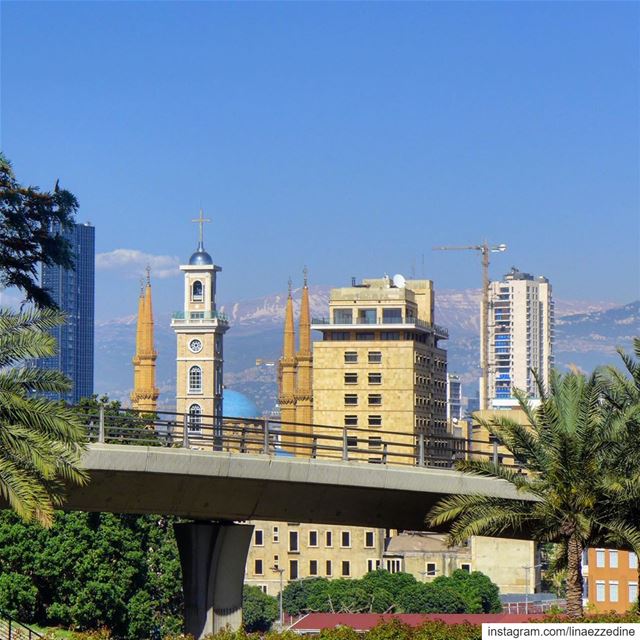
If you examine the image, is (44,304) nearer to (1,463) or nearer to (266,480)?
(266,480)

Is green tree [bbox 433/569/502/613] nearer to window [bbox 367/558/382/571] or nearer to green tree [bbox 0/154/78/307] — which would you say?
window [bbox 367/558/382/571]

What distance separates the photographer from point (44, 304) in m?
52.2

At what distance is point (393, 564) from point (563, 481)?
144 metres

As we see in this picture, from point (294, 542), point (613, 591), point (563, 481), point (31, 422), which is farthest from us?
point (294, 542)

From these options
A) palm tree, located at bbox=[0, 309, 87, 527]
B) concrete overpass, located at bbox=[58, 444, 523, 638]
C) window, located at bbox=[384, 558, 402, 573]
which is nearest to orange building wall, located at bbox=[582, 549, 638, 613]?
window, located at bbox=[384, 558, 402, 573]

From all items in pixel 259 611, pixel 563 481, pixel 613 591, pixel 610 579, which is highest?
pixel 563 481

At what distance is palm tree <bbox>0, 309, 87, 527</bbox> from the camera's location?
123 ft

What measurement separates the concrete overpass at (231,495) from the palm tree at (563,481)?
104 inches

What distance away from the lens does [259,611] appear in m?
164

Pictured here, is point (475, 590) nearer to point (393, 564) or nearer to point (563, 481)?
point (393, 564)

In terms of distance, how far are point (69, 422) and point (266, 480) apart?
9.57 meters

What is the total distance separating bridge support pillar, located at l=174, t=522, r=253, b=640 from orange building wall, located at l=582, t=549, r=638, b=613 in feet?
265

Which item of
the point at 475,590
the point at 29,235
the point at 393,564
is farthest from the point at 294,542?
the point at 29,235

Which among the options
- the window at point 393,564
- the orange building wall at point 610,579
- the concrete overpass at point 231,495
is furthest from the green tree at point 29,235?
the window at point 393,564
